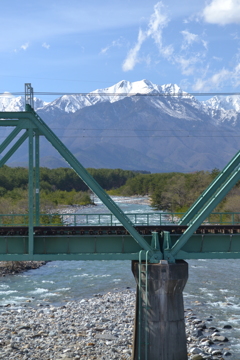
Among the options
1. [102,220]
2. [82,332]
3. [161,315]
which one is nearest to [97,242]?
[161,315]

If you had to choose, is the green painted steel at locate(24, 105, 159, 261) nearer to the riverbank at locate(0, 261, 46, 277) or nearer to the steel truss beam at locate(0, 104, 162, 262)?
the steel truss beam at locate(0, 104, 162, 262)

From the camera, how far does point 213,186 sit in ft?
77.6

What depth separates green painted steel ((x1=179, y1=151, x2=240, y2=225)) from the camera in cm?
2175

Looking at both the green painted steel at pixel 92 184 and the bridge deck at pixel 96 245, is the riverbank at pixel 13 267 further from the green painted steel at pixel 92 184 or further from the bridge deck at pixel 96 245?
the green painted steel at pixel 92 184

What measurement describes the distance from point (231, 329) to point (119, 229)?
11.0 meters

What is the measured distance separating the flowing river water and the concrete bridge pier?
6251 millimetres

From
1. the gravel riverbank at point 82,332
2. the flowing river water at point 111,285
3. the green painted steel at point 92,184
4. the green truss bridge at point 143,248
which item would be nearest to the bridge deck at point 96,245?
the green truss bridge at point 143,248

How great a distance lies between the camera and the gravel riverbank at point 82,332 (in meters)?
24.0

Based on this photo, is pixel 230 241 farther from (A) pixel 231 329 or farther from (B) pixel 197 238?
(A) pixel 231 329

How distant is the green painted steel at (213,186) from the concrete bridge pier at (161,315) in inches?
172

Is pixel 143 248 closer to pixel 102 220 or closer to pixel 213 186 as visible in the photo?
pixel 213 186

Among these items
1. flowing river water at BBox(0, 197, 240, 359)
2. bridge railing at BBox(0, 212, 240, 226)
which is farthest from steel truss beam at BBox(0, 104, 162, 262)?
flowing river water at BBox(0, 197, 240, 359)

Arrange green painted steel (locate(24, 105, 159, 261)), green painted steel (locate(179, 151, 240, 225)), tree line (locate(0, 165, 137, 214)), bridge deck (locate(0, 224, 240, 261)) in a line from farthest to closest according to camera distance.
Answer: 1. tree line (locate(0, 165, 137, 214))
2. green painted steel (locate(179, 151, 240, 225))
3. bridge deck (locate(0, 224, 240, 261))
4. green painted steel (locate(24, 105, 159, 261))

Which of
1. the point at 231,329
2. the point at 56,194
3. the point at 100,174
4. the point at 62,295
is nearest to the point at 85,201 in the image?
the point at 56,194
